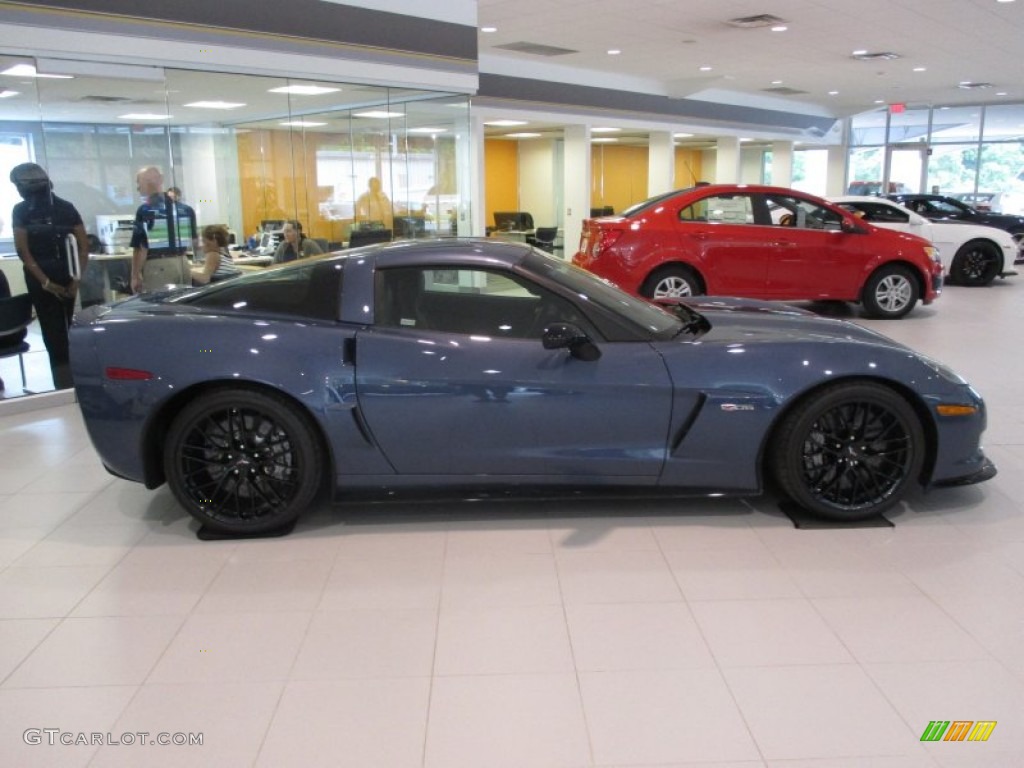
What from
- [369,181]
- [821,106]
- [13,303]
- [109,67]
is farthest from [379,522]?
[821,106]

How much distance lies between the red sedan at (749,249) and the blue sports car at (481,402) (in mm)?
4804

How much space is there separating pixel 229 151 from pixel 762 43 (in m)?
7.68

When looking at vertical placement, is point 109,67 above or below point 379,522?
above

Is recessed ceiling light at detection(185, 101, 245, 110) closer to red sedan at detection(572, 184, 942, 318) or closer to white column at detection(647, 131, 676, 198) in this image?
red sedan at detection(572, 184, 942, 318)

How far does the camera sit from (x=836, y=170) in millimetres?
23875

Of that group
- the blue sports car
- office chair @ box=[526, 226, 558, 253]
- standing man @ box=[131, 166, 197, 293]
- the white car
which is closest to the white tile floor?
the blue sports car

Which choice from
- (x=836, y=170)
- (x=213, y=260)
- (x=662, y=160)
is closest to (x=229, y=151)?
(x=213, y=260)

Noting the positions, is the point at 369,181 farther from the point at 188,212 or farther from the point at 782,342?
the point at 782,342

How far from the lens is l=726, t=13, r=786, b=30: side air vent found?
1023 cm

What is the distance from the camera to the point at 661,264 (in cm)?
834

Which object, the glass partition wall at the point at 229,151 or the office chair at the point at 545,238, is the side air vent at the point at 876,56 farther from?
the glass partition wall at the point at 229,151

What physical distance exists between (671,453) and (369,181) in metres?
7.89

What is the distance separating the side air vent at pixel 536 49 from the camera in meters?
12.1

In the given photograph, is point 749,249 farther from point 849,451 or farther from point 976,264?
point 976,264
